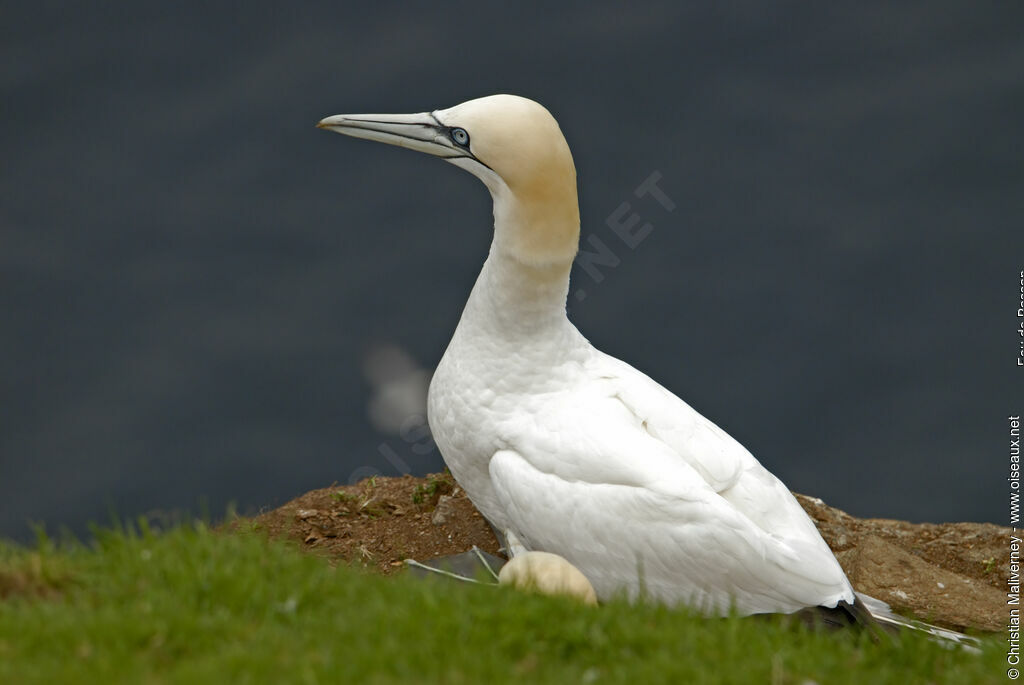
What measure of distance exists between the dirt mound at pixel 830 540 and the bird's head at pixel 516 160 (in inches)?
87.1

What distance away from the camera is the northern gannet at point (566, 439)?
5926 millimetres

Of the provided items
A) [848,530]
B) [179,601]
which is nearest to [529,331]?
[179,601]

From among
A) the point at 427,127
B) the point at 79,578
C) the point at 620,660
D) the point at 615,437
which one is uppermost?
the point at 427,127

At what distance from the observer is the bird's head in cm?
610

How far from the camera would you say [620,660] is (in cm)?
448

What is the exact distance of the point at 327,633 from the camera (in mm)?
4391

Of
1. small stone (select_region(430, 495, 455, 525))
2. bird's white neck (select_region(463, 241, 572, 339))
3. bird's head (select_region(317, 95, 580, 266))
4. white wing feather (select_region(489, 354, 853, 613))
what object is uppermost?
bird's head (select_region(317, 95, 580, 266))

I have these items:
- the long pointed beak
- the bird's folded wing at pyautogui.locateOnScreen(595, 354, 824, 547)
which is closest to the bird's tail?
the bird's folded wing at pyautogui.locateOnScreen(595, 354, 824, 547)

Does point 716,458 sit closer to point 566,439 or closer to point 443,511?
point 566,439

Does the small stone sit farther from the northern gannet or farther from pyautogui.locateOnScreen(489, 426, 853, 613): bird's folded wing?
pyautogui.locateOnScreen(489, 426, 853, 613): bird's folded wing

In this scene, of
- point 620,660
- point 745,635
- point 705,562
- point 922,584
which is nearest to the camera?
point 620,660

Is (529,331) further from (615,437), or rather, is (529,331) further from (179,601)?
(179,601)

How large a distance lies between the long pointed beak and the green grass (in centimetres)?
243

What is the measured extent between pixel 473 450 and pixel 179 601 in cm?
243
